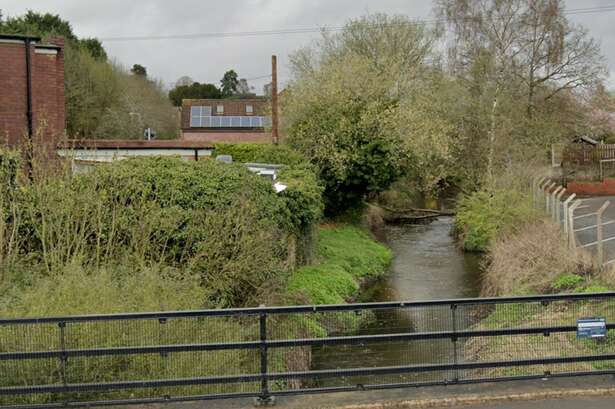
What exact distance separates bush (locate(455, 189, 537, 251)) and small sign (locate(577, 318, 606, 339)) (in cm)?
1680

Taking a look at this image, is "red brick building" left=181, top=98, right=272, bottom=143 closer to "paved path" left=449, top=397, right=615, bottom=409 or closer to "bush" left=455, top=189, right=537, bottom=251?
"bush" left=455, top=189, right=537, bottom=251

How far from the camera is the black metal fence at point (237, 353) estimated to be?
5973 millimetres

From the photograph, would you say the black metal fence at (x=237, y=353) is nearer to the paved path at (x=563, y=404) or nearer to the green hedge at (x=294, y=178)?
the paved path at (x=563, y=404)

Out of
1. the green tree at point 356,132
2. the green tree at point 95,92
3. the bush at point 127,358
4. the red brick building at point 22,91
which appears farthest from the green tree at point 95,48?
the bush at point 127,358

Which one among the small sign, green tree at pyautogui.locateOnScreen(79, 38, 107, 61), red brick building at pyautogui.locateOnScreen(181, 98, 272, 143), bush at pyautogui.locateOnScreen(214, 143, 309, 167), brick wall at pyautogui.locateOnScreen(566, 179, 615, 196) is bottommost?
the small sign

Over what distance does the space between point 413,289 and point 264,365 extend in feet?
47.5

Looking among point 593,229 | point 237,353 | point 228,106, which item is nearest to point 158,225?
point 237,353

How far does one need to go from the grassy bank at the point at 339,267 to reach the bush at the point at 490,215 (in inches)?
139

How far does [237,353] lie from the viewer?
6500 mm

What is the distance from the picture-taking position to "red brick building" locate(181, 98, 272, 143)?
2381 inches

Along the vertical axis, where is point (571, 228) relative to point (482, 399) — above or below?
above

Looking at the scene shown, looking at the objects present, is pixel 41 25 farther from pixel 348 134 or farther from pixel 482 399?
pixel 482 399

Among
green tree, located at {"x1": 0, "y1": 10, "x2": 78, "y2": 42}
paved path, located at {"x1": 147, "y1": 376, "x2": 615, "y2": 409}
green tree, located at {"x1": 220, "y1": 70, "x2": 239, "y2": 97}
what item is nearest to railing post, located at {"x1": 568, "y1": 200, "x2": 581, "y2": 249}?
paved path, located at {"x1": 147, "y1": 376, "x2": 615, "y2": 409}

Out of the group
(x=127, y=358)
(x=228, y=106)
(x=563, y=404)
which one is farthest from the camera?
(x=228, y=106)
